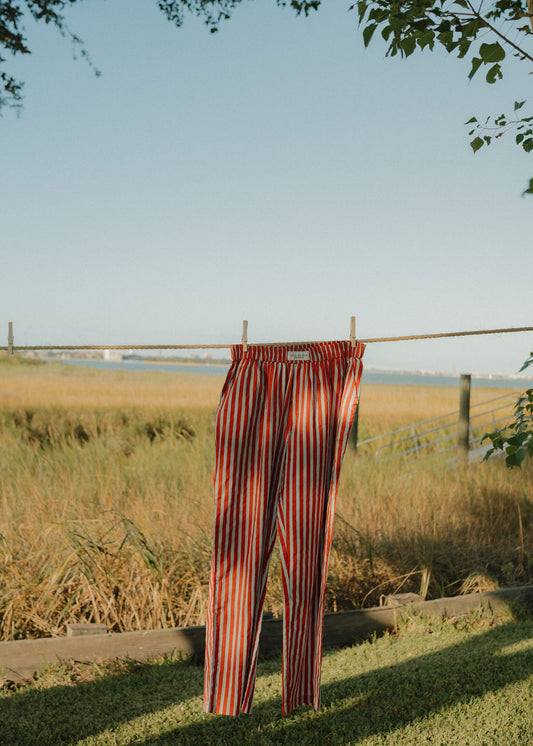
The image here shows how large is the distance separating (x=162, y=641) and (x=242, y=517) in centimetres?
112

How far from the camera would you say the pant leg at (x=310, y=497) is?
6.45 ft

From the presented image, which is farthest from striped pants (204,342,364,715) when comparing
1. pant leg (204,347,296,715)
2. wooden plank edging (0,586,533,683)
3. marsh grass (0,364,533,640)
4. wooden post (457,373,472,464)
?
wooden post (457,373,472,464)

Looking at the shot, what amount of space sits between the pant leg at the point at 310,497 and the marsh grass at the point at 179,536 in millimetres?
1068

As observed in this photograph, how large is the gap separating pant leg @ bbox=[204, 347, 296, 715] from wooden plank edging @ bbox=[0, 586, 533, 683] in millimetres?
809

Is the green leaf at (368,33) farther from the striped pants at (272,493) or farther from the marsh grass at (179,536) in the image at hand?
the marsh grass at (179,536)

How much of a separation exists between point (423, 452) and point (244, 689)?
6831 millimetres

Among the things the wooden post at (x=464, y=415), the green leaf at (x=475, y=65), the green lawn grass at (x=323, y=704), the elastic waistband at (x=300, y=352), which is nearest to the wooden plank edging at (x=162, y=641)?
the green lawn grass at (x=323, y=704)

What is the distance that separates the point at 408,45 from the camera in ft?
6.50

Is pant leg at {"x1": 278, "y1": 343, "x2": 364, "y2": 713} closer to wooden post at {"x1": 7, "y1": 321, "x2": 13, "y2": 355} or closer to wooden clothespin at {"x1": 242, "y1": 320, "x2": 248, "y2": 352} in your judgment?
wooden clothespin at {"x1": 242, "y1": 320, "x2": 248, "y2": 352}

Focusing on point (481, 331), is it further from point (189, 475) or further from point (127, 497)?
point (189, 475)

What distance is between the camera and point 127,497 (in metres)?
4.38

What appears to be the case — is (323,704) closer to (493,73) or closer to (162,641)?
(162,641)

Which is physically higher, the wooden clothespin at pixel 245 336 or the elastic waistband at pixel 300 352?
the wooden clothespin at pixel 245 336

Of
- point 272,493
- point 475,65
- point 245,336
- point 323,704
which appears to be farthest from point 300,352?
point 323,704
